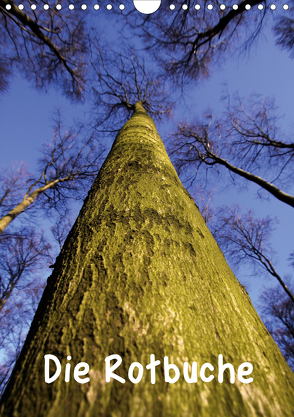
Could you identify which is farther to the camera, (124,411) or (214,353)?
(214,353)

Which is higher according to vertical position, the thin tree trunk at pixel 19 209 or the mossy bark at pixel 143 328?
the thin tree trunk at pixel 19 209

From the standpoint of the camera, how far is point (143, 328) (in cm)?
52

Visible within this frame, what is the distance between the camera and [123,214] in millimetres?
919

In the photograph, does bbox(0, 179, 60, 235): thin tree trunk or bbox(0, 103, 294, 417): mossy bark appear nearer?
bbox(0, 103, 294, 417): mossy bark

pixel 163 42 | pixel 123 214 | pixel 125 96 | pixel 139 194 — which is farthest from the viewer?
pixel 125 96

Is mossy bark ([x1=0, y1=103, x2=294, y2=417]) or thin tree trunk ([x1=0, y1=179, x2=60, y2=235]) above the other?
thin tree trunk ([x1=0, y1=179, x2=60, y2=235])

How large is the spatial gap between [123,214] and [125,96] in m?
7.88

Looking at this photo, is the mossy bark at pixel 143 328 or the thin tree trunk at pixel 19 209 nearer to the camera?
the mossy bark at pixel 143 328

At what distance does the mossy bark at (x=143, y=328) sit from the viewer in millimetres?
404

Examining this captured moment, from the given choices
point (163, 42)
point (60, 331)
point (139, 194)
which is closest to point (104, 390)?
point (60, 331)

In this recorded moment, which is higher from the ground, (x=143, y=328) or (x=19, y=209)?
(x=19, y=209)

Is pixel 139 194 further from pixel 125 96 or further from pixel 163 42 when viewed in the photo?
pixel 125 96

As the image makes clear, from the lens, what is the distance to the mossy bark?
404 mm

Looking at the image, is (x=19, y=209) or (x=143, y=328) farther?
(x=19, y=209)
